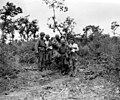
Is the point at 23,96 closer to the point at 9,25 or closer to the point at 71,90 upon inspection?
the point at 71,90

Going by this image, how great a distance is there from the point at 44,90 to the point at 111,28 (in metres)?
27.2

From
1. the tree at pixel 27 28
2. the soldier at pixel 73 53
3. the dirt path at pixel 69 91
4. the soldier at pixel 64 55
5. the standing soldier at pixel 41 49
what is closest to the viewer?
the dirt path at pixel 69 91

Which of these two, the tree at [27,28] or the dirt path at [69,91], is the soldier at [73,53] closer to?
the dirt path at [69,91]

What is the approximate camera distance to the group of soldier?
11188mm

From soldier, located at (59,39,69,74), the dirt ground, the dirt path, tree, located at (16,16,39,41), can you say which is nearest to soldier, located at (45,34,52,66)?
soldier, located at (59,39,69,74)

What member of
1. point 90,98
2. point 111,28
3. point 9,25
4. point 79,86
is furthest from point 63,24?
point 90,98

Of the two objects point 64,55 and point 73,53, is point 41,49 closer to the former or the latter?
point 64,55

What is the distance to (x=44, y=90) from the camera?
8.20 m

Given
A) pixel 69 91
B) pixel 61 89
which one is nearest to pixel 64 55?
pixel 61 89

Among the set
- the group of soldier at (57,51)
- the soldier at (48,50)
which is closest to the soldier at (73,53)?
the group of soldier at (57,51)

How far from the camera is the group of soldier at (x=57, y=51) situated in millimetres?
11188

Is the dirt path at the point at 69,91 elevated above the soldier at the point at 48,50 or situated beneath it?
situated beneath

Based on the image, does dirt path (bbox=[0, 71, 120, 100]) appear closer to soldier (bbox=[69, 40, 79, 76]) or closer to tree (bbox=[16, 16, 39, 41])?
soldier (bbox=[69, 40, 79, 76])

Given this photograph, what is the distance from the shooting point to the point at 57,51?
11523 millimetres
